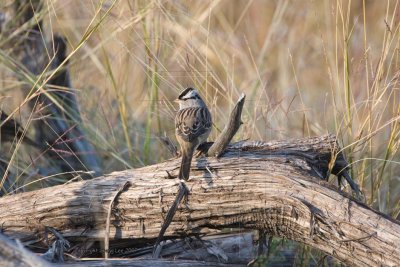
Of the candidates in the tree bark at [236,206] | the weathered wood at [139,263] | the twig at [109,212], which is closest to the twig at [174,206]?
the tree bark at [236,206]

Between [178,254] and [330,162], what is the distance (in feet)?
3.22

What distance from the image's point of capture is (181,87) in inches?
195

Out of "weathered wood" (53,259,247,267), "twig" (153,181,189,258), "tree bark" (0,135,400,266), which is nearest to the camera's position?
"tree bark" (0,135,400,266)

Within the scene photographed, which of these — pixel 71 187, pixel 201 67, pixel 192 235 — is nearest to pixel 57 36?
pixel 201 67

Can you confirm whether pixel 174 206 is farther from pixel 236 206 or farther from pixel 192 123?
pixel 192 123

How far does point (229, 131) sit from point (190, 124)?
75 cm

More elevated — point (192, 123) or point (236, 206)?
point (192, 123)

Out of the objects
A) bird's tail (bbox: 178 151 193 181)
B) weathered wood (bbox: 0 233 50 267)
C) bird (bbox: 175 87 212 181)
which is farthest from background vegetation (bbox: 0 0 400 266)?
weathered wood (bbox: 0 233 50 267)

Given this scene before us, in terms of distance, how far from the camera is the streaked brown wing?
4.50 metres

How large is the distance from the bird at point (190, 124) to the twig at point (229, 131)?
0.14 m

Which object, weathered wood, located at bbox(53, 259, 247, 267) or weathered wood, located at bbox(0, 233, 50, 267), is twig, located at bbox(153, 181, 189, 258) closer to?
weathered wood, located at bbox(53, 259, 247, 267)

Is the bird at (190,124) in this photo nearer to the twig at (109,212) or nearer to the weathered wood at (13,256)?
the twig at (109,212)

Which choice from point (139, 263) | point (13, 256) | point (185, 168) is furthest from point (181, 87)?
point (13, 256)

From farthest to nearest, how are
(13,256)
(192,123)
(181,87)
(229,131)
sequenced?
1. (181,87)
2. (192,123)
3. (229,131)
4. (13,256)
